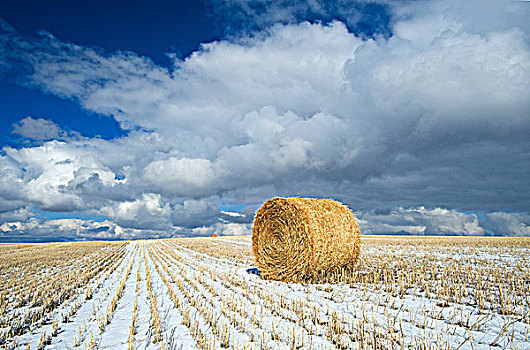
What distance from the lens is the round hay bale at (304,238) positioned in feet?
30.6

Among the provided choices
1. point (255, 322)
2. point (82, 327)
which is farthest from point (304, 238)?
point (82, 327)

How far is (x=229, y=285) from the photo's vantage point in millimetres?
8680

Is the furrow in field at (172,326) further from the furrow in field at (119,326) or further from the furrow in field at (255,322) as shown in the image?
the furrow in field at (255,322)

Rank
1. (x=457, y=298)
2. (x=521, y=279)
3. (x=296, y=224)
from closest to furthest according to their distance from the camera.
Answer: (x=457, y=298) < (x=521, y=279) < (x=296, y=224)

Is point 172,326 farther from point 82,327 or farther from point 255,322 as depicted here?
point 82,327

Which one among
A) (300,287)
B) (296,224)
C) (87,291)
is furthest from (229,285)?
(87,291)

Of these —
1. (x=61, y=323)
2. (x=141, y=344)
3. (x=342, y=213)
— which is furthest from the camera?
(x=342, y=213)

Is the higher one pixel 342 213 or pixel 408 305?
pixel 342 213

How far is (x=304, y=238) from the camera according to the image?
947cm

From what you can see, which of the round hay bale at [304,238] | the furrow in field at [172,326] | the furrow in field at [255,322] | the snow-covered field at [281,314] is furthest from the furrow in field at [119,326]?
the round hay bale at [304,238]

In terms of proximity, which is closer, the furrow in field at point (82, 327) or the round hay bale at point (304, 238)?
the furrow in field at point (82, 327)

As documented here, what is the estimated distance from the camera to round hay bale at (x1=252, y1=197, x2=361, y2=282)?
30.6 feet

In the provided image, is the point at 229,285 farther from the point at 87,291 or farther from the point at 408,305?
the point at 408,305

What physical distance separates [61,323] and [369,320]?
5.73 metres
